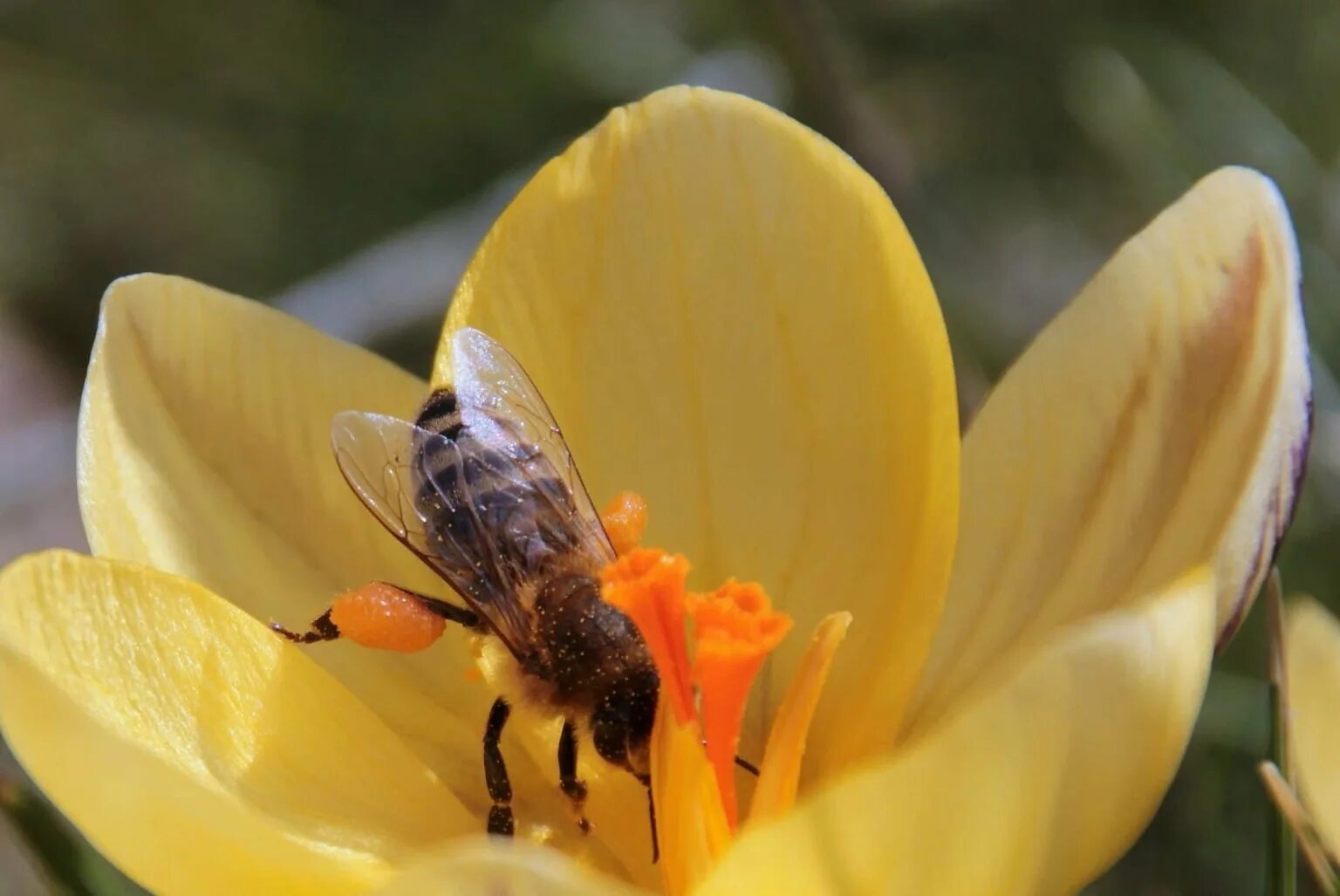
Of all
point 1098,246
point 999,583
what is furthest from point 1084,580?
point 1098,246

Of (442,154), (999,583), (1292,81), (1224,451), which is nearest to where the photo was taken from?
(1224,451)

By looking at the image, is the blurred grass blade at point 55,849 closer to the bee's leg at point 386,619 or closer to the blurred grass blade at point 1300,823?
the bee's leg at point 386,619

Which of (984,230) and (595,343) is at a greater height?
(595,343)

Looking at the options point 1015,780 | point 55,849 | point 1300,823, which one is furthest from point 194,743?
point 1300,823

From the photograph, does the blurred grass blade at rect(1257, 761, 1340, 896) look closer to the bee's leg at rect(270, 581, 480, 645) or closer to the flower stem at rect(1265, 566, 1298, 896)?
the flower stem at rect(1265, 566, 1298, 896)

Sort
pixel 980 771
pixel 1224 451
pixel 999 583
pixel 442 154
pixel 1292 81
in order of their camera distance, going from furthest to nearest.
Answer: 1. pixel 442 154
2. pixel 1292 81
3. pixel 999 583
4. pixel 1224 451
5. pixel 980 771

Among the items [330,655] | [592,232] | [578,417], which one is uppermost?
[592,232]

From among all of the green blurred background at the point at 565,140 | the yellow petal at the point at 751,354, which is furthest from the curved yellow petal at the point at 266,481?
the green blurred background at the point at 565,140

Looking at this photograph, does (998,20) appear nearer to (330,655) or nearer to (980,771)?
(330,655)
